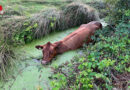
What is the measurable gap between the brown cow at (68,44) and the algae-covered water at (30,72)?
0.16 metres

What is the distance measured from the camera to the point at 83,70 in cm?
256

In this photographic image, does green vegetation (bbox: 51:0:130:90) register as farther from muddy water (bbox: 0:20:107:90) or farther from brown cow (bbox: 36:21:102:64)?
brown cow (bbox: 36:21:102:64)

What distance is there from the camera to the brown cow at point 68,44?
4312 millimetres

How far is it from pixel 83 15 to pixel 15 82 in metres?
3.99

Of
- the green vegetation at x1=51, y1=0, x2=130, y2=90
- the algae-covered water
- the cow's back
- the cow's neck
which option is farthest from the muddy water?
the green vegetation at x1=51, y1=0, x2=130, y2=90

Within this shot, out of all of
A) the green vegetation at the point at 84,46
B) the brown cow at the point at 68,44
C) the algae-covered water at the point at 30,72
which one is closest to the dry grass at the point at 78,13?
the green vegetation at the point at 84,46

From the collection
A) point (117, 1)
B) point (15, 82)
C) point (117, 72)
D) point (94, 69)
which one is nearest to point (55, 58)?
point (15, 82)

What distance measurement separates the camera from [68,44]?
4.76m

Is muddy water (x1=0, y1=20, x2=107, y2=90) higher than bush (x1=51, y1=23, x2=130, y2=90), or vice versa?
bush (x1=51, y1=23, x2=130, y2=90)

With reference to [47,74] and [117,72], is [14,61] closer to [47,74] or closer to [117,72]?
[47,74]

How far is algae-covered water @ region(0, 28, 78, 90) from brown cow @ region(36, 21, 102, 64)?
0.52 feet

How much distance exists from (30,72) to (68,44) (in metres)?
1.54

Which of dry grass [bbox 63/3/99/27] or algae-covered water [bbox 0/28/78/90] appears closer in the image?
algae-covered water [bbox 0/28/78/90]

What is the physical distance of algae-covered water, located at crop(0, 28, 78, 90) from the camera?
3.27m
